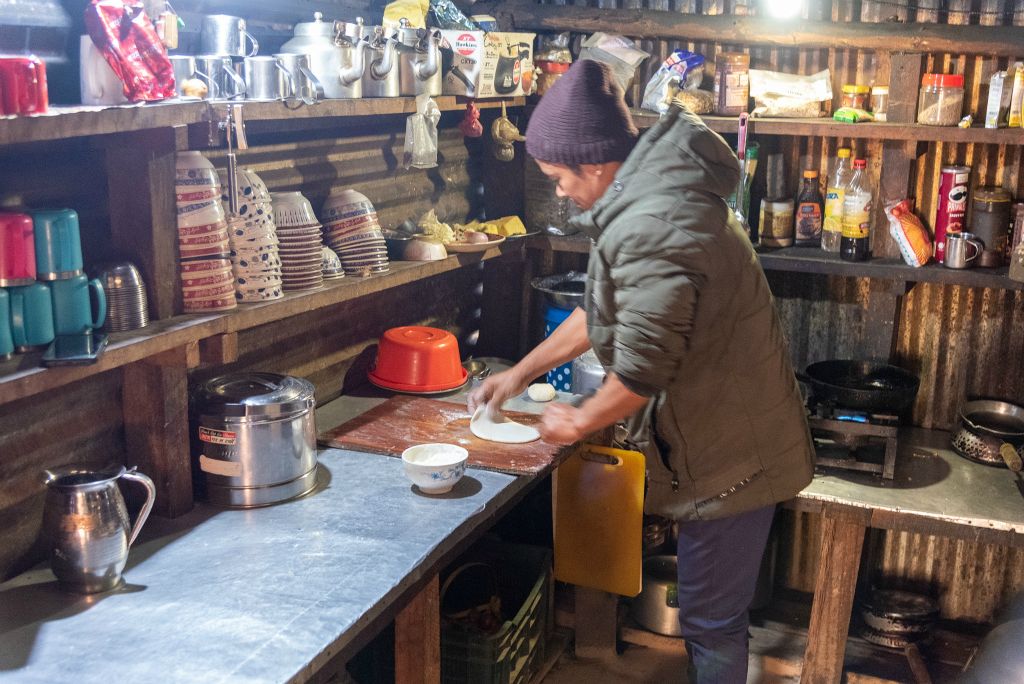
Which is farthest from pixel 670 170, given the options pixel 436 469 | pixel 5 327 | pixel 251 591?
pixel 5 327

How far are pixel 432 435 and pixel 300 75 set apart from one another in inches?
45.1

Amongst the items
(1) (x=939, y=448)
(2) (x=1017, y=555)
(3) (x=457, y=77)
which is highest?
(3) (x=457, y=77)

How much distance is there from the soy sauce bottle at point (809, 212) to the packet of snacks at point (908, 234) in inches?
10.8

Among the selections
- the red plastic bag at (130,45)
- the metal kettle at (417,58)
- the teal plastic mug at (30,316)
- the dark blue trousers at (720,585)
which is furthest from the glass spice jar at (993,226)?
the teal plastic mug at (30,316)

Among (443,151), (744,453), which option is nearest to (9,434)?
(744,453)

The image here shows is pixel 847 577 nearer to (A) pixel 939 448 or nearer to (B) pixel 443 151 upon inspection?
(A) pixel 939 448

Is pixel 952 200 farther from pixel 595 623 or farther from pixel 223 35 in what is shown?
pixel 223 35

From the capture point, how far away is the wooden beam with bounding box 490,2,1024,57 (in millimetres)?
3811

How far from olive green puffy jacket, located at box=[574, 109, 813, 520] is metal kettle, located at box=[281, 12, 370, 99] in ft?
2.62

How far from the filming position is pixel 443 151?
424 cm

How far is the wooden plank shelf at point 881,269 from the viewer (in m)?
3.77

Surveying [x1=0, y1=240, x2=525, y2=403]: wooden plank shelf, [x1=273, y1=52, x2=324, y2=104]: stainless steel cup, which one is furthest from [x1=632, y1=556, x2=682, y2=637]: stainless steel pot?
[x1=273, y1=52, x2=324, y2=104]: stainless steel cup

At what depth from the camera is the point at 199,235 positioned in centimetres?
263

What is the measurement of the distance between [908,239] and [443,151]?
5.79 feet
